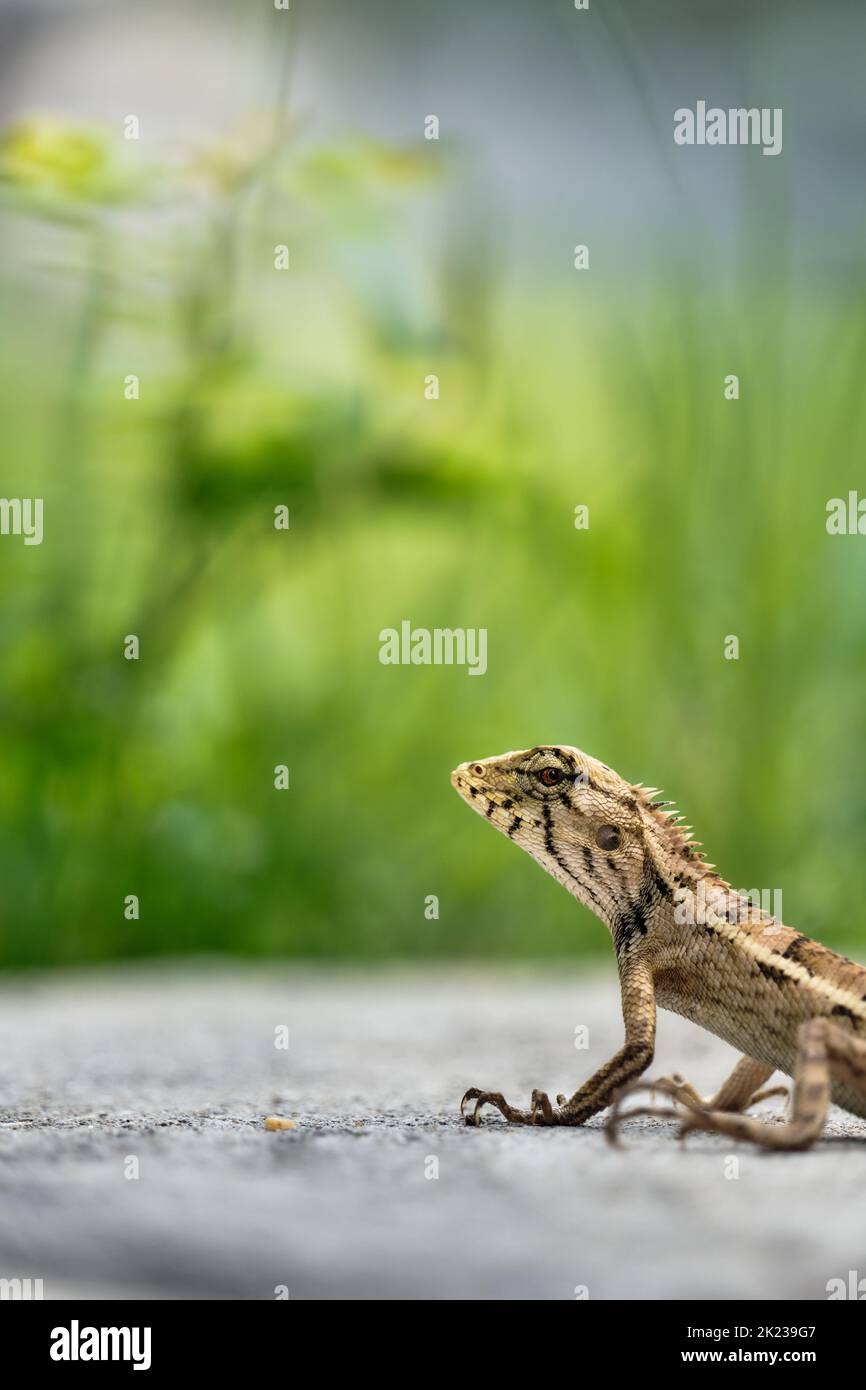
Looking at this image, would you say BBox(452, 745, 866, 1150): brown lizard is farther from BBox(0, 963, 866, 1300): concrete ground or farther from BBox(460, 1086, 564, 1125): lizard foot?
BBox(0, 963, 866, 1300): concrete ground

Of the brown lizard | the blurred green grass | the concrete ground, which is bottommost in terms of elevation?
the concrete ground

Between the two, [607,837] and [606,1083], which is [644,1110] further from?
[607,837]

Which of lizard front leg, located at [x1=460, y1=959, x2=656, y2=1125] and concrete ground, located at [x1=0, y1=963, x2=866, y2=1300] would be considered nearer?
concrete ground, located at [x1=0, y1=963, x2=866, y2=1300]

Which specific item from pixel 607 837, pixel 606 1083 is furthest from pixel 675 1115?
pixel 607 837

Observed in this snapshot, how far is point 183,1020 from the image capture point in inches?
253

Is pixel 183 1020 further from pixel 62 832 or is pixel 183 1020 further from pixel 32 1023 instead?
pixel 62 832

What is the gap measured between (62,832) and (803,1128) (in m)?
5.89

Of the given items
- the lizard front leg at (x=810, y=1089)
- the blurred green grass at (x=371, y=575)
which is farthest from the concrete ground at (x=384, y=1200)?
the blurred green grass at (x=371, y=575)

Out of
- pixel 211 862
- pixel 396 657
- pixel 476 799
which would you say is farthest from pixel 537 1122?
pixel 396 657

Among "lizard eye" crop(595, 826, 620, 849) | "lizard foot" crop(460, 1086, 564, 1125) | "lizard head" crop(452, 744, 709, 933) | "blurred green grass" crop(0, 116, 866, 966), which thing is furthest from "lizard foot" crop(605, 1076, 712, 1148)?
"blurred green grass" crop(0, 116, 866, 966)

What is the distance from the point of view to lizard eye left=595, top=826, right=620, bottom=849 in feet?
12.6

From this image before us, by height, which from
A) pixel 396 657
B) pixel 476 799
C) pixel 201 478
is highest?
pixel 201 478

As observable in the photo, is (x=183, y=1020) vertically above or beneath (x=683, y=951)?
beneath

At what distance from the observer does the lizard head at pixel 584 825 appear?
151 inches
